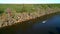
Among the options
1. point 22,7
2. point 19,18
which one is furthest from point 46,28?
point 22,7

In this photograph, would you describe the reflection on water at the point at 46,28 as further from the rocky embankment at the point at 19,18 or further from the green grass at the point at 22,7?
the green grass at the point at 22,7

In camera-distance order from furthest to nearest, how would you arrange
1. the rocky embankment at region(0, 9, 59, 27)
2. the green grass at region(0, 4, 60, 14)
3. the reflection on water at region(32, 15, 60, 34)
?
the green grass at region(0, 4, 60, 14)
the rocky embankment at region(0, 9, 59, 27)
the reflection on water at region(32, 15, 60, 34)

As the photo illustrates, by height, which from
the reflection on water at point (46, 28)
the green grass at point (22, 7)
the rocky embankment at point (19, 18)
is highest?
the green grass at point (22, 7)

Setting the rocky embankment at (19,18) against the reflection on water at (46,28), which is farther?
the rocky embankment at (19,18)

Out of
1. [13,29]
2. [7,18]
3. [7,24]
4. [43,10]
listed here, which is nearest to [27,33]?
[13,29]

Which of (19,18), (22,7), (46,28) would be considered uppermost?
(22,7)

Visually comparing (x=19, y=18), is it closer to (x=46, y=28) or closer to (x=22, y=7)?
(x=22, y=7)

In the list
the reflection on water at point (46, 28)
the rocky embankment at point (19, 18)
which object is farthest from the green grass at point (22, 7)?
the reflection on water at point (46, 28)

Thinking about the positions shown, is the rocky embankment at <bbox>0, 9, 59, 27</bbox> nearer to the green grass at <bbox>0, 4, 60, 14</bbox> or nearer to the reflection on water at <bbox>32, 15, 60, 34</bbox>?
the green grass at <bbox>0, 4, 60, 14</bbox>

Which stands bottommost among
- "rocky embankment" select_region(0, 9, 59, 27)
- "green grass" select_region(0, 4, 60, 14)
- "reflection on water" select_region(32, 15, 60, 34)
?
"reflection on water" select_region(32, 15, 60, 34)

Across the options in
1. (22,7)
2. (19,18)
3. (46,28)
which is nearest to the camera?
(46,28)

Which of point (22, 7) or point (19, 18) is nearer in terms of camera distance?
point (19, 18)

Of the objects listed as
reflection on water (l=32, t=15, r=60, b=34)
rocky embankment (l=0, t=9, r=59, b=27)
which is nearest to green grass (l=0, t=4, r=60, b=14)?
rocky embankment (l=0, t=9, r=59, b=27)
